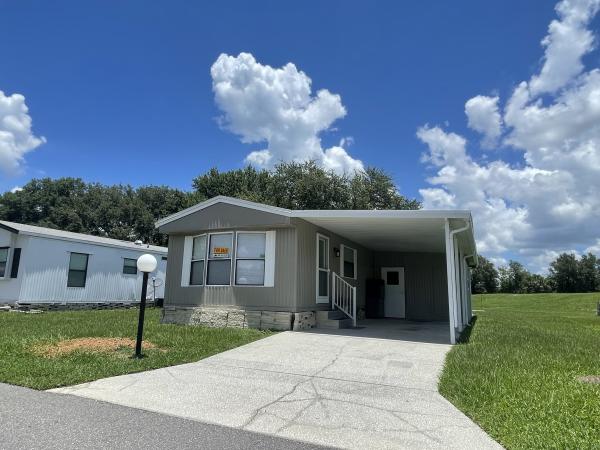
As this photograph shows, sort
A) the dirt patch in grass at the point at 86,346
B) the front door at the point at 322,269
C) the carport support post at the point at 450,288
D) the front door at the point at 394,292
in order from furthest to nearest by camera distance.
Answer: the front door at the point at 394,292 → the front door at the point at 322,269 → the carport support post at the point at 450,288 → the dirt patch in grass at the point at 86,346

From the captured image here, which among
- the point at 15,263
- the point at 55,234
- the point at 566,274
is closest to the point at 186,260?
the point at 55,234

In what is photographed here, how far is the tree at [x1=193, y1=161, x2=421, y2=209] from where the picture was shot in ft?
89.3

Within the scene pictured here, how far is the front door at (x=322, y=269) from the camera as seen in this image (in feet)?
34.7

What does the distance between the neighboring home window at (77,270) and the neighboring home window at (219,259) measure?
7761 mm

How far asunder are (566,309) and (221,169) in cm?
2593

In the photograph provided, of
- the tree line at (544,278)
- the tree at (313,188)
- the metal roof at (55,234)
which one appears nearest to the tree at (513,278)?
the tree line at (544,278)

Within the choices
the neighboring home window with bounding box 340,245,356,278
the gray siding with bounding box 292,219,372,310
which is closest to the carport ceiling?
the gray siding with bounding box 292,219,372,310

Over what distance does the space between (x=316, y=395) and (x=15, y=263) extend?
545 inches

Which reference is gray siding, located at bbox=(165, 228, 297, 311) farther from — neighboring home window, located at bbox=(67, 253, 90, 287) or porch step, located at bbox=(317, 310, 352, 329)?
neighboring home window, located at bbox=(67, 253, 90, 287)

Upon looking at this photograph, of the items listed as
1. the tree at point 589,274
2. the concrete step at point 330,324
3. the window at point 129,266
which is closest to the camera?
the concrete step at point 330,324

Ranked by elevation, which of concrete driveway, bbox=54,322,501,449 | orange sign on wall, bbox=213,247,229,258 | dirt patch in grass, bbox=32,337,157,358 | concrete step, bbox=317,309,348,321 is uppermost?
orange sign on wall, bbox=213,247,229,258

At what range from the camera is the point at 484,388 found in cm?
452

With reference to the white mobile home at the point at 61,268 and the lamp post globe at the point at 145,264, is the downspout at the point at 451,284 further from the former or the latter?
the white mobile home at the point at 61,268

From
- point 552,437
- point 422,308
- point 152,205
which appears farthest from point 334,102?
point 152,205
